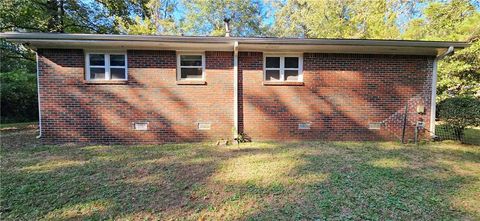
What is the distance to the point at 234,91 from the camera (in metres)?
6.96

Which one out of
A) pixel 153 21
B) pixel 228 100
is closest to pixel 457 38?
pixel 228 100

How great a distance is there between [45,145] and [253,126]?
213 inches

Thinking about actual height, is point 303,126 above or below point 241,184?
above

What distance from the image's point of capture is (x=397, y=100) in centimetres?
718

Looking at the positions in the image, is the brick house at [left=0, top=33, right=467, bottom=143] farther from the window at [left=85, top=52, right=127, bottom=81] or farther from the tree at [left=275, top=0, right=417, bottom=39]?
the tree at [left=275, top=0, right=417, bottom=39]

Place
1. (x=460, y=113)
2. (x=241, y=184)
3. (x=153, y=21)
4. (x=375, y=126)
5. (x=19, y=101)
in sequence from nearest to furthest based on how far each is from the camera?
1. (x=241, y=184)
2. (x=460, y=113)
3. (x=375, y=126)
4. (x=19, y=101)
5. (x=153, y=21)

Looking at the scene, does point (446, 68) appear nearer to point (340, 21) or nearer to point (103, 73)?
point (340, 21)

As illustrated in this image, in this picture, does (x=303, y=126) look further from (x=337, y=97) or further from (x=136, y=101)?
(x=136, y=101)

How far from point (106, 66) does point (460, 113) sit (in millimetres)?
9575

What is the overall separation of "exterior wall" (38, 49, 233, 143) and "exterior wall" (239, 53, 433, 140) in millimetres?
753

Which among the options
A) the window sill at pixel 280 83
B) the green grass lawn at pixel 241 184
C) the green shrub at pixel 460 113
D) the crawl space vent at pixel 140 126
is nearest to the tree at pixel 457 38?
the green shrub at pixel 460 113

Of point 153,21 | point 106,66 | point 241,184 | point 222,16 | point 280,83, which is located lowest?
point 241,184

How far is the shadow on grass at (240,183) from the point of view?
9.86 ft

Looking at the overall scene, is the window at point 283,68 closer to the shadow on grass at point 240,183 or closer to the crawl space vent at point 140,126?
the shadow on grass at point 240,183
